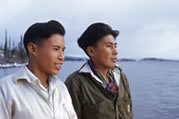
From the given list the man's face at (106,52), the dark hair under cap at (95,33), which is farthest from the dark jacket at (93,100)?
the dark hair under cap at (95,33)

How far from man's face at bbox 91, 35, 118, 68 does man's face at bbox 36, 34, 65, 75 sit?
0.68 metres

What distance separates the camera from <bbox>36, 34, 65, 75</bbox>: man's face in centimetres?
184

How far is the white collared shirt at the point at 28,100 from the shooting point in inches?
63.7

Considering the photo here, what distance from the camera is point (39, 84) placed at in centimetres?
175

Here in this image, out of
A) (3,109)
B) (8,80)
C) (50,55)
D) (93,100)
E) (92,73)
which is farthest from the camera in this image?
(92,73)

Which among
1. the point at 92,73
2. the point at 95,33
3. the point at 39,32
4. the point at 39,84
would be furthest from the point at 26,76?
the point at 95,33

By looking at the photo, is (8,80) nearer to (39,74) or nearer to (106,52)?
(39,74)

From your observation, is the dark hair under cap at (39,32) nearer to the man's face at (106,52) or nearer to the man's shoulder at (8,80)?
the man's shoulder at (8,80)

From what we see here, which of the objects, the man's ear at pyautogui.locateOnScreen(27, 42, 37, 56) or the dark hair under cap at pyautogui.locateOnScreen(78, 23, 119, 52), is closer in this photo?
the man's ear at pyautogui.locateOnScreen(27, 42, 37, 56)

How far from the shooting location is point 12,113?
163 centimetres

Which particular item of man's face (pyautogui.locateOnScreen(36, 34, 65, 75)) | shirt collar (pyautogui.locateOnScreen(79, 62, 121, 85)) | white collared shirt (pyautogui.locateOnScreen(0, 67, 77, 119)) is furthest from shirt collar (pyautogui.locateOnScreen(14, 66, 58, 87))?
shirt collar (pyautogui.locateOnScreen(79, 62, 121, 85))

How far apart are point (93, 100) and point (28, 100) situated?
843 mm

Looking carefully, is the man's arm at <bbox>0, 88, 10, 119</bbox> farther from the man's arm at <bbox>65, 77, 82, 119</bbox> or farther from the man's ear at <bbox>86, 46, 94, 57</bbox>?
the man's ear at <bbox>86, 46, 94, 57</bbox>

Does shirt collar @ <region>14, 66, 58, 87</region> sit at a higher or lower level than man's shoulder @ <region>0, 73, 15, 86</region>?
higher
